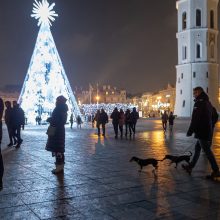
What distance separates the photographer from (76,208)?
222 inches

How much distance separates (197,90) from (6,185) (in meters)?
4.22

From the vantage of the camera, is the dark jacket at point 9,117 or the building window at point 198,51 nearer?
the dark jacket at point 9,117

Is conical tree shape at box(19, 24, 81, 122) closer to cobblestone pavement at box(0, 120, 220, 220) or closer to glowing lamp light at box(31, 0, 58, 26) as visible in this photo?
glowing lamp light at box(31, 0, 58, 26)

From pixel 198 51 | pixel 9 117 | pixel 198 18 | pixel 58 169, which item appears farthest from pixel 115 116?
pixel 198 18

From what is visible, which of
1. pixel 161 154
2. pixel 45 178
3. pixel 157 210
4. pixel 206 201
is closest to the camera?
pixel 157 210

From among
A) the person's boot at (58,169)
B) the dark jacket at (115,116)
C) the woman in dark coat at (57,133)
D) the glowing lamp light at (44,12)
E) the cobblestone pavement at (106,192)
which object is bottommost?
the cobblestone pavement at (106,192)

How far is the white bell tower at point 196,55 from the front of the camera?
63.9 meters

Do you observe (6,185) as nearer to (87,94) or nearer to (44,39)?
(44,39)

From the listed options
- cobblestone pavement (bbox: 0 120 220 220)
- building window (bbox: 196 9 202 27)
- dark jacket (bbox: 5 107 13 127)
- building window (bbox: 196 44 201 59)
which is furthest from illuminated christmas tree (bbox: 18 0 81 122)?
building window (bbox: 196 9 202 27)

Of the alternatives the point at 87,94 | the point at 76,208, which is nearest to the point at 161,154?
the point at 76,208

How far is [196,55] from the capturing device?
64250mm

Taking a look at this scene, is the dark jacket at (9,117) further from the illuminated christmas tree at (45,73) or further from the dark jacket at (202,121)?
the illuminated christmas tree at (45,73)

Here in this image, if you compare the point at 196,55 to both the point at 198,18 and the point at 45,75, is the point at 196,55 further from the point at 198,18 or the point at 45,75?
the point at 45,75

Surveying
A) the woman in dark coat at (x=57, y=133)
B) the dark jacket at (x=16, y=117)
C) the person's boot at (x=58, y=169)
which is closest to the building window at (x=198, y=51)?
the dark jacket at (x=16, y=117)
